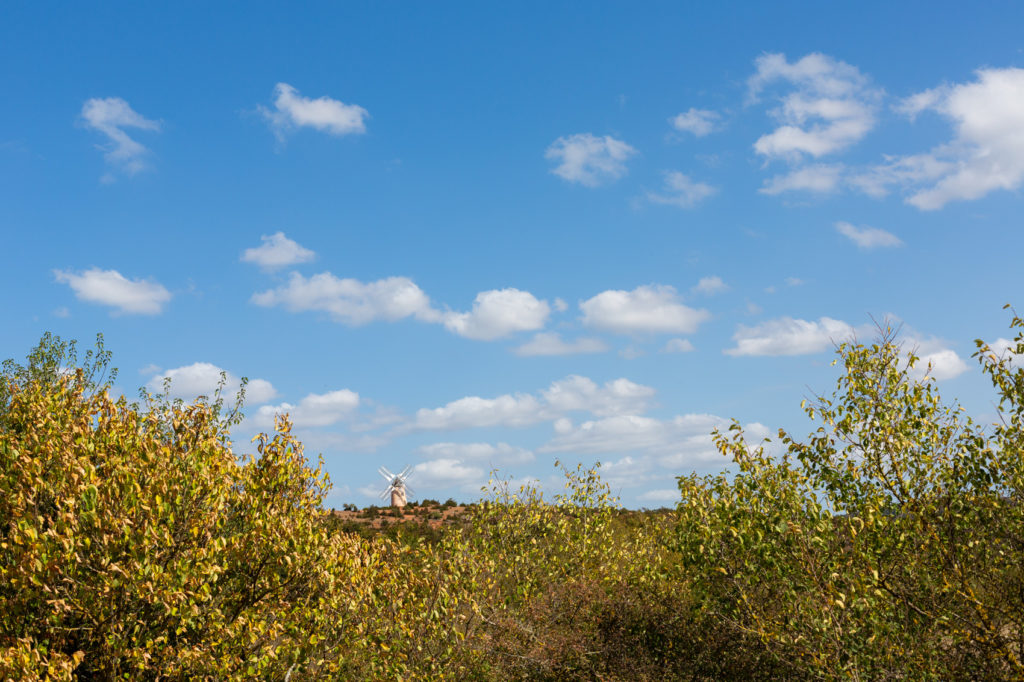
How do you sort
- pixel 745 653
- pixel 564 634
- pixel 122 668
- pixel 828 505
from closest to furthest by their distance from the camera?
pixel 122 668 → pixel 828 505 → pixel 745 653 → pixel 564 634

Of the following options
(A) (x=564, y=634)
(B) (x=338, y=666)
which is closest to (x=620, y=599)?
(A) (x=564, y=634)

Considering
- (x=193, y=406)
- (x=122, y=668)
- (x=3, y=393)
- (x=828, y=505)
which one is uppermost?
(x=3, y=393)

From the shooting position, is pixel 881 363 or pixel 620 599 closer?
pixel 881 363

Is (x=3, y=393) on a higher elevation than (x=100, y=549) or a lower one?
higher

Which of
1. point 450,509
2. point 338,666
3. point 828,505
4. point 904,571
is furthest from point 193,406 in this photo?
point 450,509

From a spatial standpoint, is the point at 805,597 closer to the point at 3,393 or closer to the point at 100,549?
the point at 100,549

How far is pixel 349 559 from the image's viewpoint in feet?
35.7

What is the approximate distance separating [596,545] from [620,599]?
2.34 meters

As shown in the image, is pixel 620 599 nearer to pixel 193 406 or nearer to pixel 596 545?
pixel 596 545

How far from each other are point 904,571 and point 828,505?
1.32 m

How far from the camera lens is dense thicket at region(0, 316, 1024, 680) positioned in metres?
9.35

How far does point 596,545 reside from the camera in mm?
19516

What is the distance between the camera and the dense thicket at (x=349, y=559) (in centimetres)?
935

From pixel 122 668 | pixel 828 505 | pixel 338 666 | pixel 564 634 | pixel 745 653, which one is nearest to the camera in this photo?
pixel 122 668
